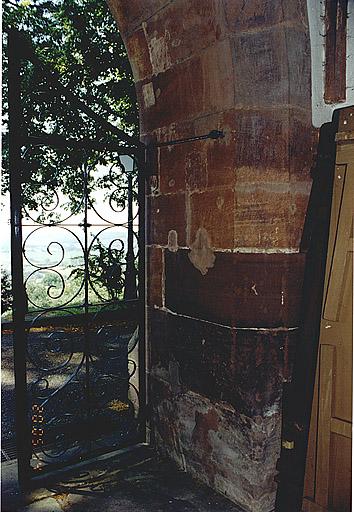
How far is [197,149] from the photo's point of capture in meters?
2.53

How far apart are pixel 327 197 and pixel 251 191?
1.18ft

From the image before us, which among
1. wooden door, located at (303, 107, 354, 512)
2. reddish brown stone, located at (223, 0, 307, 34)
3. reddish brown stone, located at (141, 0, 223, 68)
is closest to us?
wooden door, located at (303, 107, 354, 512)

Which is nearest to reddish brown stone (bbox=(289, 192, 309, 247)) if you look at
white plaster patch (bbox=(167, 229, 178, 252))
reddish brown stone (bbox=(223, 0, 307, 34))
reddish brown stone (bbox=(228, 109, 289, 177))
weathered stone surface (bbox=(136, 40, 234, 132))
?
reddish brown stone (bbox=(228, 109, 289, 177))

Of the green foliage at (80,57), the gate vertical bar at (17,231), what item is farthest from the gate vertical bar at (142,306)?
the green foliage at (80,57)

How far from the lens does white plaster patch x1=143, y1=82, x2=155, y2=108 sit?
9.09 ft

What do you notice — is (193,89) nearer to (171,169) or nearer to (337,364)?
(171,169)

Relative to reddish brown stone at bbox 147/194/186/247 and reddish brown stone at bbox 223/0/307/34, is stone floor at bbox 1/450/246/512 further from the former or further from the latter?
reddish brown stone at bbox 223/0/307/34

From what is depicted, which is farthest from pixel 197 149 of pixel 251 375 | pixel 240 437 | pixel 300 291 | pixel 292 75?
pixel 240 437

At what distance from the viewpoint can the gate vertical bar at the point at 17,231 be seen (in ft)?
7.75

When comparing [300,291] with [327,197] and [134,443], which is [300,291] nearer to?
[327,197]

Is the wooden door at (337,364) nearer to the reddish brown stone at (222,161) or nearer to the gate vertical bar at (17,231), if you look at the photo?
the reddish brown stone at (222,161)

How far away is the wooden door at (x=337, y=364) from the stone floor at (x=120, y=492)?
53cm

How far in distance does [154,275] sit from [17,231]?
2.83ft

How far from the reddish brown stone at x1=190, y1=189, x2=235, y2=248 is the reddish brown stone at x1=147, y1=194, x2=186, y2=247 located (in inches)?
3.4
